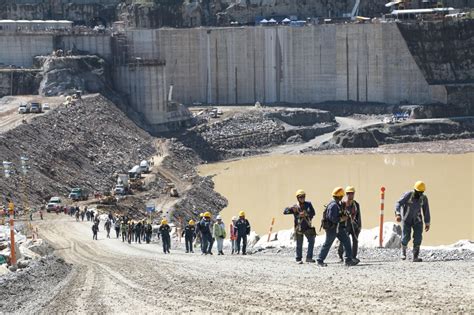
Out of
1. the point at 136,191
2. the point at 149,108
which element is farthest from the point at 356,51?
the point at 136,191

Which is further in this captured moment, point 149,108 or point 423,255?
point 149,108

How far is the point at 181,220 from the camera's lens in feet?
136

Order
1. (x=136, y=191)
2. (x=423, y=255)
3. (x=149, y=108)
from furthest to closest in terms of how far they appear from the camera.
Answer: (x=149, y=108), (x=136, y=191), (x=423, y=255)

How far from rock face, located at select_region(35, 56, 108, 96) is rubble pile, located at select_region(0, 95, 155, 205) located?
2.92 m

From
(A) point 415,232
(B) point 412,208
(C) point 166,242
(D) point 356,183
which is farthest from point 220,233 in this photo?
(D) point 356,183

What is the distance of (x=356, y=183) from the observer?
55656 mm

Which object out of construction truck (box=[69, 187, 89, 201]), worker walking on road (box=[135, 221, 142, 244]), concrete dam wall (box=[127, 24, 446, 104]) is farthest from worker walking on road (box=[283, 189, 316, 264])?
concrete dam wall (box=[127, 24, 446, 104])

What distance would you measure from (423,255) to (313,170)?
42.3 meters

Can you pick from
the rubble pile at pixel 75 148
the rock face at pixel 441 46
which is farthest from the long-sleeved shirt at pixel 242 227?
the rock face at pixel 441 46

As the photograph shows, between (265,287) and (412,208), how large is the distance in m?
3.98

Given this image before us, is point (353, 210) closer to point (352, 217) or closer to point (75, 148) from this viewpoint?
point (352, 217)

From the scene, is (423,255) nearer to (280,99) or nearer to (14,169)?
(14,169)

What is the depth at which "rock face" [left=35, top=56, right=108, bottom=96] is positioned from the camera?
67938mm

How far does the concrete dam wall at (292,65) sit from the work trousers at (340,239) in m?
63.3
